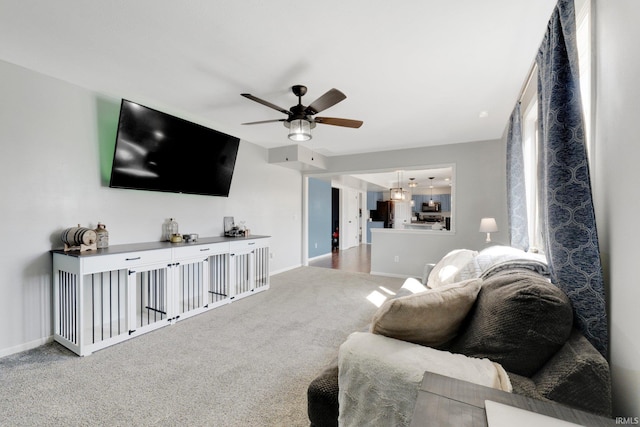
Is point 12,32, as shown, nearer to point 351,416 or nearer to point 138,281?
point 138,281

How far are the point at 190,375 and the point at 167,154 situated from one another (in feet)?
7.74

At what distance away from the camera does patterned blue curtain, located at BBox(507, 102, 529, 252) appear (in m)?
2.82

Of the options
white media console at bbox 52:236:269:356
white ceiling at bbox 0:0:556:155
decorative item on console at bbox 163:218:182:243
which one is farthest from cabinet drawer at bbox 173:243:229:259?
white ceiling at bbox 0:0:556:155

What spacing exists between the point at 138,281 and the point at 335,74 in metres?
3.18

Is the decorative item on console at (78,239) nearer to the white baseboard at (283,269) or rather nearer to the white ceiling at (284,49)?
the white ceiling at (284,49)

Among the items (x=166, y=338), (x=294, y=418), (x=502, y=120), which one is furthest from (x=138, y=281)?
(x=502, y=120)

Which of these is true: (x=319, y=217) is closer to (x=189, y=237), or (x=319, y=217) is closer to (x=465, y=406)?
(x=189, y=237)

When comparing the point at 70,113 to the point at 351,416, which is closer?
the point at 351,416

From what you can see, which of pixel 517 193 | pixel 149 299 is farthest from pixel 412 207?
pixel 149 299

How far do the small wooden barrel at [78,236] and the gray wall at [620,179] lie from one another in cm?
355

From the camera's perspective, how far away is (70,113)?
2609mm

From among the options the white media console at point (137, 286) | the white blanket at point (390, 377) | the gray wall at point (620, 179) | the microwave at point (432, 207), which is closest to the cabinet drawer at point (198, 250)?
the white media console at point (137, 286)

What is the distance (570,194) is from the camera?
1.21 metres

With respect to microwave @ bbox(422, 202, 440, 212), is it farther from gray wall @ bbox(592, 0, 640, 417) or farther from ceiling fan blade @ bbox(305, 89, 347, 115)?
gray wall @ bbox(592, 0, 640, 417)
